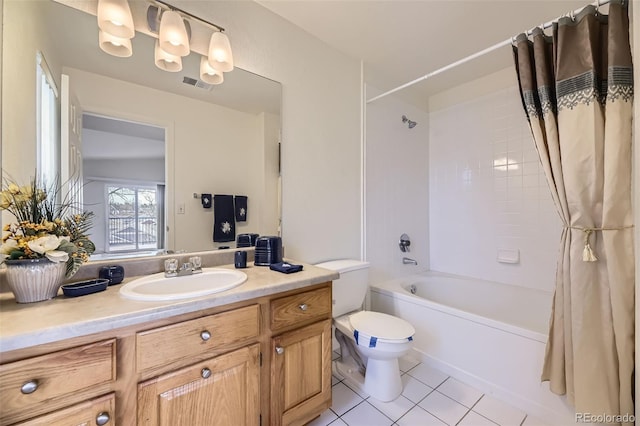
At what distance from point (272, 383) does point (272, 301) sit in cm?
36

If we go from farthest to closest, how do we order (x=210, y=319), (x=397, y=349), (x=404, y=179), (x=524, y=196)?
(x=404, y=179)
(x=524, y=196)
(x=397, y=349)
(x=210, y=319)

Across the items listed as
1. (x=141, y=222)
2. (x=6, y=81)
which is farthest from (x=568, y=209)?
(x=6, y=81)

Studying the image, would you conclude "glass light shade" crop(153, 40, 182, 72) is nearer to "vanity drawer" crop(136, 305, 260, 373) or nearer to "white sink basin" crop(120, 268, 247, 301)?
"white sink basin" crop(120, 268, 247, 301)

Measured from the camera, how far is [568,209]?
1.27 meters

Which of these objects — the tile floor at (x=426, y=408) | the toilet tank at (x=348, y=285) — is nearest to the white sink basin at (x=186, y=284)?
the toilet tank at (x=348, y=285)

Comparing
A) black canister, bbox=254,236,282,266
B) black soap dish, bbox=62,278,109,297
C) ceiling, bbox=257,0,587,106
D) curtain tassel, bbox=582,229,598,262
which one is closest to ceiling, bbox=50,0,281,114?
ceiling, bbox=257,0,587,106

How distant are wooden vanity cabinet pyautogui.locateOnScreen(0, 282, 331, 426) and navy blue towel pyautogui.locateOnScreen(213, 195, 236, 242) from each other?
1.95ft

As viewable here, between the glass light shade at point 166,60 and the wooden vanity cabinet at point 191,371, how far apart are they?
4.11 feet

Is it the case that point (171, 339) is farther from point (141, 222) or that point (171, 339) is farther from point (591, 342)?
point (591, 342)

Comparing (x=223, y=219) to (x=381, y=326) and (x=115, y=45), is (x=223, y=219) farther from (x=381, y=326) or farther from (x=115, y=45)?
(x=381, y=326)

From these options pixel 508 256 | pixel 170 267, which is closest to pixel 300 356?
pixel 170 267

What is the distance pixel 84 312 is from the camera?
2.72 feet

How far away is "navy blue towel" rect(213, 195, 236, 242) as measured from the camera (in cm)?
155

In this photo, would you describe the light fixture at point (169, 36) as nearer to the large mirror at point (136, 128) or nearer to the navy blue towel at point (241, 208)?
the large mirror at point (136, 128)
